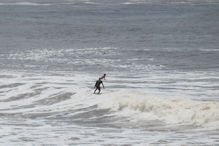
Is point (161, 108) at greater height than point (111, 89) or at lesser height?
lesser

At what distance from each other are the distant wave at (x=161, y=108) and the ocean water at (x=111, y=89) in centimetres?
5

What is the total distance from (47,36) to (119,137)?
5144cm

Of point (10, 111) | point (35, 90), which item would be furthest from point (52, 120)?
point (35, 90)

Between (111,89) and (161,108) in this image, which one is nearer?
(161,108)

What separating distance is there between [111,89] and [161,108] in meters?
6.55

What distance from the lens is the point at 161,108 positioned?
30.0m

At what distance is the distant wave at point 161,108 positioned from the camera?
27.8 m

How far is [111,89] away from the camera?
36094mm

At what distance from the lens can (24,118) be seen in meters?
29.6

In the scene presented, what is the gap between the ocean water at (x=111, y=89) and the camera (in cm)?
2522

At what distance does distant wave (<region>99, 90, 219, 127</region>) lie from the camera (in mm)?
27781

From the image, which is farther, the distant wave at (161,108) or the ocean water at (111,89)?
the distant wave at (161,108)

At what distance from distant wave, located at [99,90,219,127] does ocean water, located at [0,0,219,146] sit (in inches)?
1.8

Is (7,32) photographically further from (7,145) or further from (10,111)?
(7,145)
